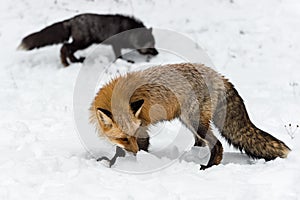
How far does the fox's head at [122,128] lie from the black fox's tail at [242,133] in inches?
39.7

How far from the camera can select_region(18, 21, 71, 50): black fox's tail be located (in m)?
10.2

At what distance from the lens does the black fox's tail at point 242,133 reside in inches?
220

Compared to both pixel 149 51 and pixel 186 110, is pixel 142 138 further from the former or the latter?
pixel 149 51

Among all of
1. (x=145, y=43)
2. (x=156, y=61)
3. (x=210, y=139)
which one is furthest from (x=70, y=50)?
(x=210, y=139)

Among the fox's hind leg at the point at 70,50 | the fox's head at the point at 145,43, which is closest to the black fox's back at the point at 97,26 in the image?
the fox's hind leg at the point at 70,50

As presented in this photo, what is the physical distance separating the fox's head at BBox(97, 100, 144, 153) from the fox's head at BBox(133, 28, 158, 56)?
5.37 meters

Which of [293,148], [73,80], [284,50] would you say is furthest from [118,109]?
[284,50]

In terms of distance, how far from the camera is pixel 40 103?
26.1ft

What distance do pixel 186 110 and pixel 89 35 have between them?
513cm

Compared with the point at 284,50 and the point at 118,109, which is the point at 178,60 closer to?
the point at 284,50

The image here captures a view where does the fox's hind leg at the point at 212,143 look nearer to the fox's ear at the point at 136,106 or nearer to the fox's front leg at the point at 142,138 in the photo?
the fox's front leg at the point at 142,138

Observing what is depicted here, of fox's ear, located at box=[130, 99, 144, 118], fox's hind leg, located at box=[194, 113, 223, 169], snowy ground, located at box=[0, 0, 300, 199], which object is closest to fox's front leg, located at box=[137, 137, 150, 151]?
snowy ground, located at box=[0, 0, 300, 199]

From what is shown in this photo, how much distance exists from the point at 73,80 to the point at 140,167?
422 centimetres

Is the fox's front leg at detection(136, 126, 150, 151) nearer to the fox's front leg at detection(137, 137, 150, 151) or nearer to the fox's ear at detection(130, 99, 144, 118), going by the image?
the fox's front leg at detection(137, 137, 150, 151)
